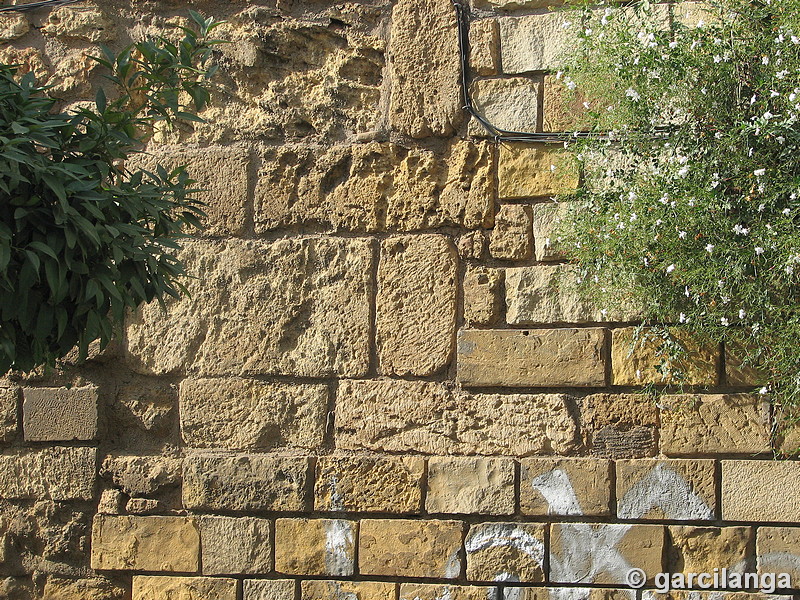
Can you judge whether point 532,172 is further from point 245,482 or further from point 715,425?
point 245,482

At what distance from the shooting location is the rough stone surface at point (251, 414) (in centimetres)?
376

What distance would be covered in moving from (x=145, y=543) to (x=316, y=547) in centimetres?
74

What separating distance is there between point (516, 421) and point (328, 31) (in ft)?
6.01

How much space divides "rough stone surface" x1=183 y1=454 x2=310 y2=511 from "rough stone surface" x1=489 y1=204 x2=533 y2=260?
3.82ft

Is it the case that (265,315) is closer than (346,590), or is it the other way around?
(346,590)

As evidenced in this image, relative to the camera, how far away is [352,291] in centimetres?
377

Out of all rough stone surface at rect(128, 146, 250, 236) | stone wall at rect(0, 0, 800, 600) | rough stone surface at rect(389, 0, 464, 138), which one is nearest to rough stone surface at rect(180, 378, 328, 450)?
stone wall at rect(0, 0, 800, 600)

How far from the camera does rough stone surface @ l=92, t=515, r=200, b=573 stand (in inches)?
149

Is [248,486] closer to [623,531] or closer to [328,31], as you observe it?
[623,531]

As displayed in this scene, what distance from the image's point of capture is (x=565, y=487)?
11.5 feet

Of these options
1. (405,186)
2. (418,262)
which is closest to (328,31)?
(405,186)

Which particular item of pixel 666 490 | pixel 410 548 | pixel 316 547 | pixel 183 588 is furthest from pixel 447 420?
pixel 183 588

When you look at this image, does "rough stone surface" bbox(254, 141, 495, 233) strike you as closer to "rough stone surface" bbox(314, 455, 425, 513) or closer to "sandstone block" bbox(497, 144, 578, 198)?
"sandstone block" bbox(497, 144, 578, 198)

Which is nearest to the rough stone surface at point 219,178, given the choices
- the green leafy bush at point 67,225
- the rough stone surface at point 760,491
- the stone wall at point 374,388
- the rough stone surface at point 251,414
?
the stone wall at point 374,388
